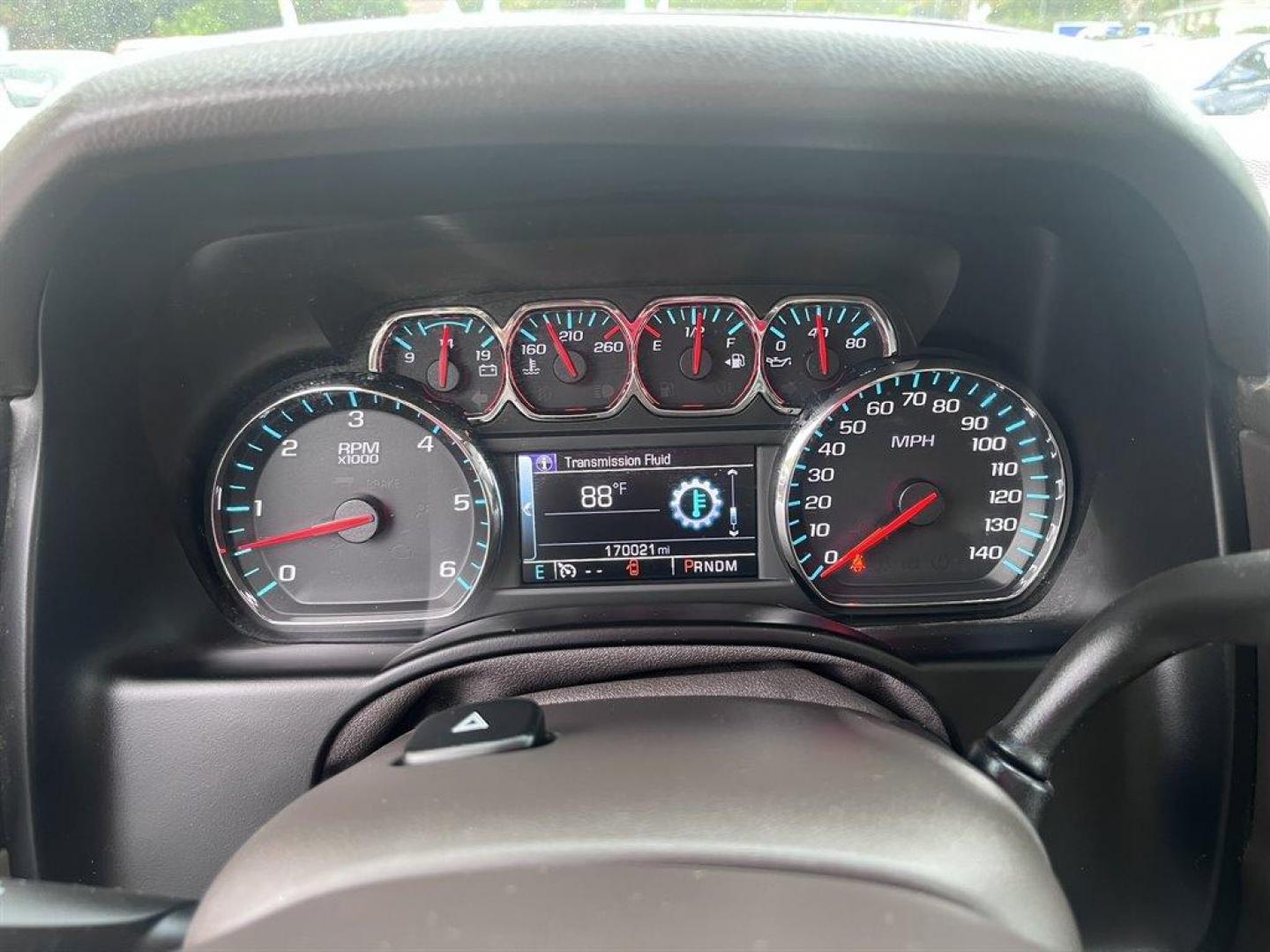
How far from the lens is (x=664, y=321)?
2.10m

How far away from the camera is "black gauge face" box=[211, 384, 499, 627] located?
2113mm

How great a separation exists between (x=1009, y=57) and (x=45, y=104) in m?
1.15

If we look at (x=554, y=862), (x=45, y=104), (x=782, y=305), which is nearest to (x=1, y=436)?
(x=45, y=104)

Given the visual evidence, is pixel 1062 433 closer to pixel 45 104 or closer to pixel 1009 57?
pixel 1009 57

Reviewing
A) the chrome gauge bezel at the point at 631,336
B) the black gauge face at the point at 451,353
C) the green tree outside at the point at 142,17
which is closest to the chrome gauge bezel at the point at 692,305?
the chrome gauge bezel at the point at 631,336

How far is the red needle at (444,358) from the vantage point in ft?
6.90

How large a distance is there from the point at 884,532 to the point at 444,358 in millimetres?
963

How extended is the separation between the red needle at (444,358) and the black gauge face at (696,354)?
1.27ft

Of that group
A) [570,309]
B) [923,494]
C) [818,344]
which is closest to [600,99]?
[570,309]

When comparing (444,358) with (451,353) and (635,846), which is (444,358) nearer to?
(451,353)

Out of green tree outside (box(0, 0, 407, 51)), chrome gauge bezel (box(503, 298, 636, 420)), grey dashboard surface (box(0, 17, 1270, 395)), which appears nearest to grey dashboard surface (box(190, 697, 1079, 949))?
grey dashboard surface (box(0, 17, 1270, 395))

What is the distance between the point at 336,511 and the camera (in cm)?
210

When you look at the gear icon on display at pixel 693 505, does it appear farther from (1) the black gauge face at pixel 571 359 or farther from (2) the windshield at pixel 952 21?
(2) the windshield at pixel 952 21

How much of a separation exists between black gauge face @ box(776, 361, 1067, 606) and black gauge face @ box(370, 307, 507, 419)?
631mm
